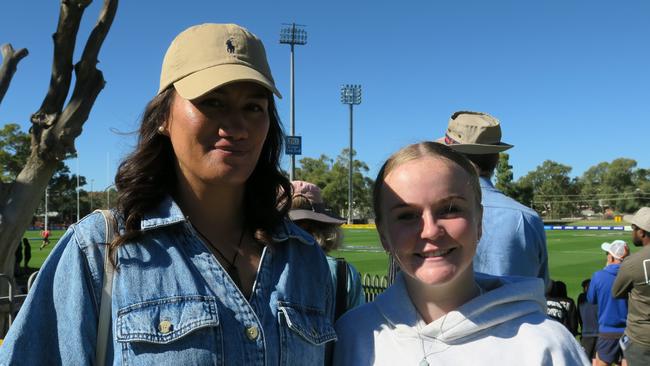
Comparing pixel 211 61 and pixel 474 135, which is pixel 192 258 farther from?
pixel 474 135

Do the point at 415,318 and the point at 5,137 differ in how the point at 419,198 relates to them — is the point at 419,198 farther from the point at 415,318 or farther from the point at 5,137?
the point at 5,137

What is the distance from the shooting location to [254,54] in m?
1.93

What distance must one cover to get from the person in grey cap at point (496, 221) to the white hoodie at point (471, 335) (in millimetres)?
1308

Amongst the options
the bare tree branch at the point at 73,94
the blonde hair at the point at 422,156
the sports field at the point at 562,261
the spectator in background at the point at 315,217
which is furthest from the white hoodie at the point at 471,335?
the sports field at the point at 562,261

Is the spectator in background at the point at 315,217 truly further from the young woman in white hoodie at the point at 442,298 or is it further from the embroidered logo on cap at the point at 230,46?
the embroidered logo on cap at the point at 230,46

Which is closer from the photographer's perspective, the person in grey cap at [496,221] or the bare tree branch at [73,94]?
the person in grey cap at [496,221]

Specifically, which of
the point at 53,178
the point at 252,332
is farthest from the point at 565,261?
the point at 53,178

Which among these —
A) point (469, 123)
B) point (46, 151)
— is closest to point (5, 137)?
point (46, 151)

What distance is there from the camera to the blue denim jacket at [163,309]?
1.59 metres

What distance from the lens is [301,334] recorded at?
6.30 ft

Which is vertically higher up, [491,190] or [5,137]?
[5,137]

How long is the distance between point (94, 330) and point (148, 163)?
0.63 metres

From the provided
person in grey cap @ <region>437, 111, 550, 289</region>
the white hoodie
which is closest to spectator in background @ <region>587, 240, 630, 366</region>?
person in grey cap @ <region>437, 111, 550, 289</region>

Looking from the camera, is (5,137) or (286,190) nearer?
(286,190)
